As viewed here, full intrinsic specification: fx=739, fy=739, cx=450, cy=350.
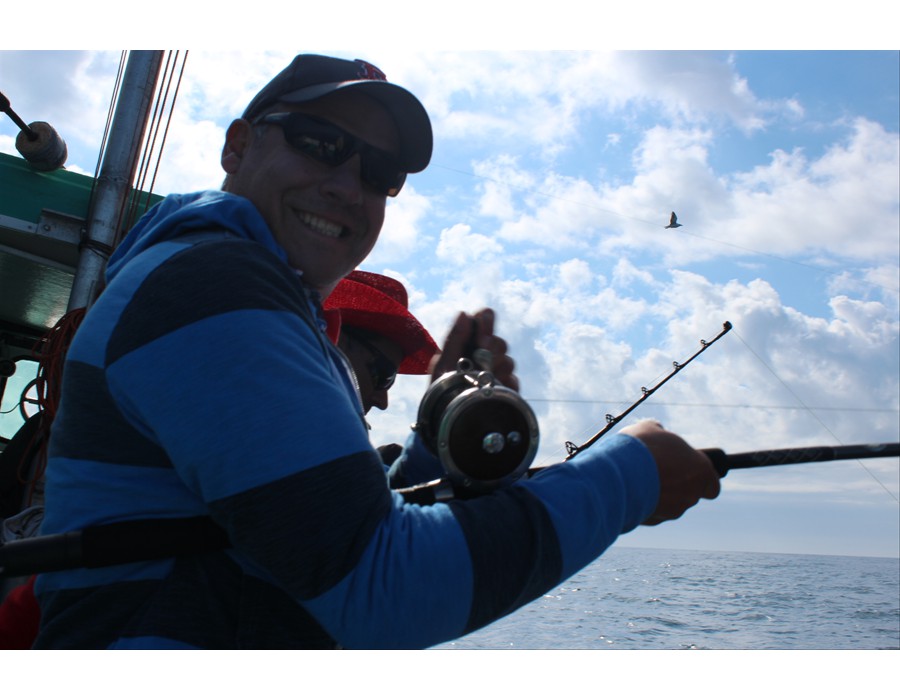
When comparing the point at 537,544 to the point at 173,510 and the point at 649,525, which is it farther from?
the point at 173,510

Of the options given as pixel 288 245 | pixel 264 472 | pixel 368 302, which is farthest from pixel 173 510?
pixel 368 302

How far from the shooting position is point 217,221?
1432 mm

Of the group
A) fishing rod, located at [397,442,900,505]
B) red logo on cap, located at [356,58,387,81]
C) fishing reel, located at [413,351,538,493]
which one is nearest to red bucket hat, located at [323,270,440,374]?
red logo on cap, located at [356,58,387,81]

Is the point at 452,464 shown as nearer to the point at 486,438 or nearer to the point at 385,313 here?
the point at 486,438

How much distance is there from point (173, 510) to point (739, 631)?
21.6 m

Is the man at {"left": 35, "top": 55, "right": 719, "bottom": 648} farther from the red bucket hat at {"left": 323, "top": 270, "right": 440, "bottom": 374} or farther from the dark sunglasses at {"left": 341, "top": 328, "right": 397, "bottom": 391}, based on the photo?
the dark sunglasses at {"left": 341, "top": 328, "right": 397, "bottom": 391}

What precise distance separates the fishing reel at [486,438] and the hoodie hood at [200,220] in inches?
19.7

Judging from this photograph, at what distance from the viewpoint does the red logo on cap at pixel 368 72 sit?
1961 millimetres

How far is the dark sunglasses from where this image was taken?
4348 mm

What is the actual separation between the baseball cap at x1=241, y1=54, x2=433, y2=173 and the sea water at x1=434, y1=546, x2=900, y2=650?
503 centimetres

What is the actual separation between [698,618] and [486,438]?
24297 millimetres

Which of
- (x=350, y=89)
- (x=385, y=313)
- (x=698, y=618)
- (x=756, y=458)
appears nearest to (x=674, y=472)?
(x=756, y=458)

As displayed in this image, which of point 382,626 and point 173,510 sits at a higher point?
point 173,510

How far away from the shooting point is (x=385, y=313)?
420 centimetres
